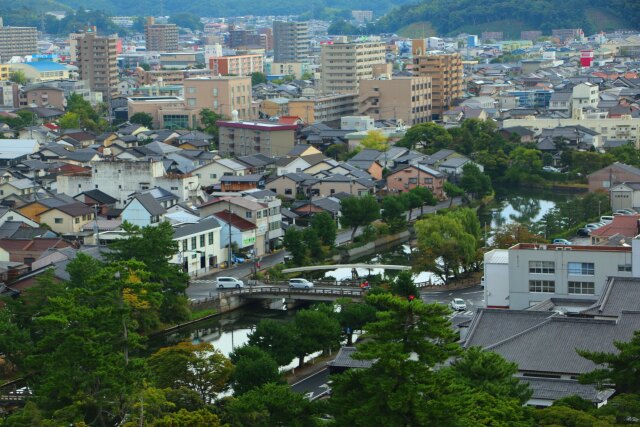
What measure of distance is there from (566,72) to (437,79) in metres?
9.82

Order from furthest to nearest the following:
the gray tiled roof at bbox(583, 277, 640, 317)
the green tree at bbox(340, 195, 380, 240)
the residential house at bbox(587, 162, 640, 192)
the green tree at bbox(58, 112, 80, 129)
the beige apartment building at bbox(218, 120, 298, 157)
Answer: the green tree at bbox(58, 112, 80, 129) → the beige apartment building at bbox(218, 120, 298, 157) → the residential house at bbox(587, 162, 640, 192) → the green tree at bbox(340, 195, 380, 240) → the gray tiled roof at bbox(583, 277, 640, 317)

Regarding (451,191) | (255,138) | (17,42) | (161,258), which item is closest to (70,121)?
(255,138)

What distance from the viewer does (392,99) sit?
32.1m

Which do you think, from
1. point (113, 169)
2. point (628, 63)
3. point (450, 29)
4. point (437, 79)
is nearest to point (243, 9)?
point (450, 29)

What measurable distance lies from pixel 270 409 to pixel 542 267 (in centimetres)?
415

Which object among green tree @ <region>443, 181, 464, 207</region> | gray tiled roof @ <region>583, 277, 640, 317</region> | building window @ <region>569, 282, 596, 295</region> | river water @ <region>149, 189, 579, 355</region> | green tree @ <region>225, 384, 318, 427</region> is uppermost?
gray tiled roof @ <region>583, 277, 640, 317</region>

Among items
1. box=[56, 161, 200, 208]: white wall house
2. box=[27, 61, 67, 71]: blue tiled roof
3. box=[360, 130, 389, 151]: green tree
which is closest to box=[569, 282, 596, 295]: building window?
box=[56, 161, 200, 208]: white wall house

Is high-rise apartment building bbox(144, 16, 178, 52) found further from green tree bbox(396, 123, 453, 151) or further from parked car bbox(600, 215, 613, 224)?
parked car bbox(600, 215, 613, 224)

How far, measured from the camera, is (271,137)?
27.3 meters

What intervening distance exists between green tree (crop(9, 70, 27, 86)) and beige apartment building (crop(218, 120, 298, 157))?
1333 centimetres

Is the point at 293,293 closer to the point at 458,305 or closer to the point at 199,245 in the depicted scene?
the point at 458,305

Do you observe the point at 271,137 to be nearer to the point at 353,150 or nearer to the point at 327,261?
the point at 353,150

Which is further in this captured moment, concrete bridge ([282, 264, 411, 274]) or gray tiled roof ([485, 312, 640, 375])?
concrete bridge ([282, 264, 411, 274])

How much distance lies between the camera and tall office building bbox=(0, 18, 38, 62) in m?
55.5
